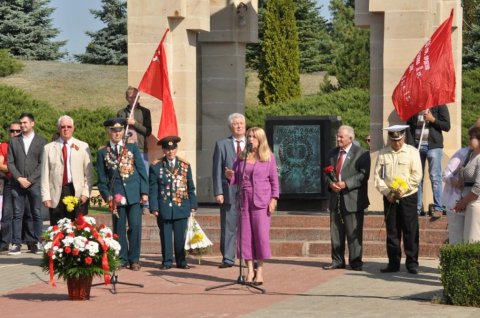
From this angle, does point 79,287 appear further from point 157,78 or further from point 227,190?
point 157,78

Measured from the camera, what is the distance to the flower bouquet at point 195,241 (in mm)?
17719

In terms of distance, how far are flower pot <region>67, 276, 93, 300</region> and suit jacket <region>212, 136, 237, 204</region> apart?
347cm

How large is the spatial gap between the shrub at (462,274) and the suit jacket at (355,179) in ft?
12.2

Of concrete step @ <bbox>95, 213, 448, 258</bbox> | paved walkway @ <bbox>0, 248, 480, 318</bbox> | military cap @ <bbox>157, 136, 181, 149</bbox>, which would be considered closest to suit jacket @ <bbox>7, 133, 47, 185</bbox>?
concrete step @ <bbox>95, 213, 448, 258</bbox>

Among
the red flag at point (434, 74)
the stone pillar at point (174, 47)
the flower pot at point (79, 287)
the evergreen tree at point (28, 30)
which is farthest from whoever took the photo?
the evergreen tree at point (28, 30)

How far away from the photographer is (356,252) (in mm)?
17234

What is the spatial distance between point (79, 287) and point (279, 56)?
3368cm

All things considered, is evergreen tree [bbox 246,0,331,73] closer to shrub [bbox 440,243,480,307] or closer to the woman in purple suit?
the woman in purple suit

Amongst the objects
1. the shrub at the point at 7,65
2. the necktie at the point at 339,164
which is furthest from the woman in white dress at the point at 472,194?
the shrub at the point at 7,65

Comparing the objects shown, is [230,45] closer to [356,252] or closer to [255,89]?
[356,252]

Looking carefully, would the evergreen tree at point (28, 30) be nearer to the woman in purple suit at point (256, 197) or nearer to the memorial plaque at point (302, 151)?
the memorial plaque at point (302, 151)

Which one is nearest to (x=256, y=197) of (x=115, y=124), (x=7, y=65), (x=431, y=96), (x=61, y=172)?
(x=115, y=124)

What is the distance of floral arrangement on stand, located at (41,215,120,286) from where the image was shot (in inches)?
560

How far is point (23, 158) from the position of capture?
19.7 metres
